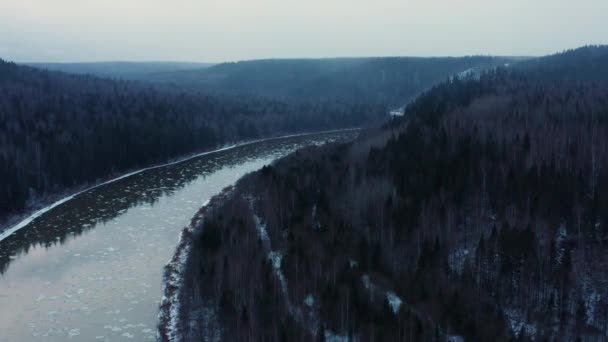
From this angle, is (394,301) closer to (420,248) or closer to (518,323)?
(518,323)

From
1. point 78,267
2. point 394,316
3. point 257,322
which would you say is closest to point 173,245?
point 78,267

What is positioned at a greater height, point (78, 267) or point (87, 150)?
point (87, 150)

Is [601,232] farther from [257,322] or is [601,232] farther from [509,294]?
[257,322]

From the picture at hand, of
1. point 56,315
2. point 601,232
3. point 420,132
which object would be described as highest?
point 420,132

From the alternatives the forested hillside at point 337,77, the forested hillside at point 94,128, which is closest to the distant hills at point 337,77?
the forested hillside at point 337,77

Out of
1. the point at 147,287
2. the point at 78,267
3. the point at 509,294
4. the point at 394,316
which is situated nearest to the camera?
the point at 394,316

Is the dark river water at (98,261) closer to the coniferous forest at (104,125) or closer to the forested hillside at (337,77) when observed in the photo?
the coniferous forest at (104,125)
